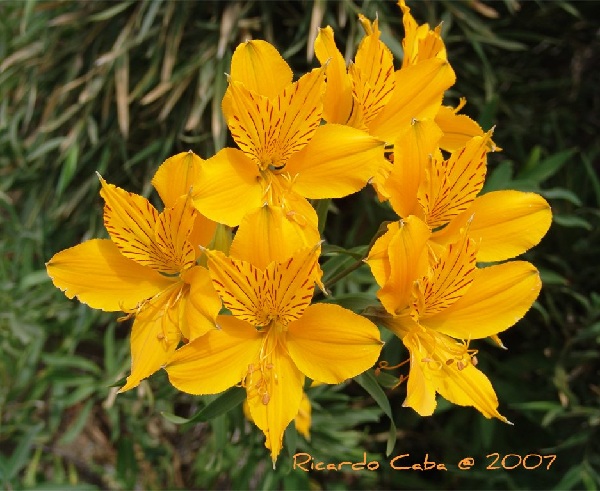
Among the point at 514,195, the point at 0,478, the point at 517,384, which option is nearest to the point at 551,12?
the point at 517,384

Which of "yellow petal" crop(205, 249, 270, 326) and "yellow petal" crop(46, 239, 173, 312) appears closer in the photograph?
"yellow petal" crop(205, 249, 270, 326)

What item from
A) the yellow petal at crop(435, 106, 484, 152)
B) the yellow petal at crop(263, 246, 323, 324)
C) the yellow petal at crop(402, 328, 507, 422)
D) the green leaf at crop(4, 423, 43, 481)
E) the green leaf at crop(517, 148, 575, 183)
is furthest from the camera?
the green leaf at crop(517, 148, 575, 183)

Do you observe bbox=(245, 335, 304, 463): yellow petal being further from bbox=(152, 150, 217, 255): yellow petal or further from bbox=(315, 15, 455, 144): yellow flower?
bbox=(315, 15, 455, 144): yellow flower

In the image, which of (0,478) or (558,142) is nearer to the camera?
(0,478)

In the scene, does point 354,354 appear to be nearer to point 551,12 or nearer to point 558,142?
point 558,142

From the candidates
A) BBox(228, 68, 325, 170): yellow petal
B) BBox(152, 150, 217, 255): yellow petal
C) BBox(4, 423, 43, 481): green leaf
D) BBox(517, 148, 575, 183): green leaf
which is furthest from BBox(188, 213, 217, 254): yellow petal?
BBox(517, 148, 575, 183): green leaf

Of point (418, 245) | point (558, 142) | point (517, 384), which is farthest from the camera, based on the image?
point (558, 142)
